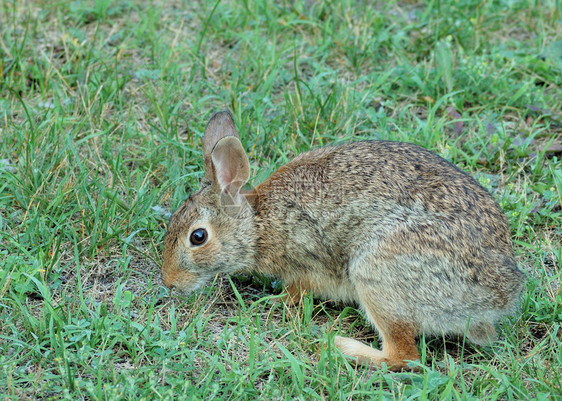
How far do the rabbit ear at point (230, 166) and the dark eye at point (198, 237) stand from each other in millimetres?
285

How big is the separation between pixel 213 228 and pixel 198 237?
0.12 meters

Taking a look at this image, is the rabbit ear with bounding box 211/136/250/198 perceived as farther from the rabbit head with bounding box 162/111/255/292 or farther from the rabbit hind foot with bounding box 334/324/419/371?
the rabbit hind foot with bounding box 334/324/419/371

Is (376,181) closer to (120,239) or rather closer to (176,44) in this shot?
(120,239)

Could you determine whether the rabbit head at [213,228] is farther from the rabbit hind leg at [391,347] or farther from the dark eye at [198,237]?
the rabbit hind leg at [391,347]

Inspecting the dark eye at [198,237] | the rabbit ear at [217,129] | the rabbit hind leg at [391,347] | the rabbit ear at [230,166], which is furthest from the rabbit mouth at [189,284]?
the rabbit hind leg at [391,347]

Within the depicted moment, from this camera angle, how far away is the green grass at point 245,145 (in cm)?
419

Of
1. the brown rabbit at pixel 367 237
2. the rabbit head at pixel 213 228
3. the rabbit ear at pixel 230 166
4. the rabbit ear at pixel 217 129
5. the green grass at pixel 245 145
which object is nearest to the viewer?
the green grass at pixel 245 145

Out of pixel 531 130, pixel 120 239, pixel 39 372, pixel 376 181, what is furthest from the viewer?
pixel 531 130

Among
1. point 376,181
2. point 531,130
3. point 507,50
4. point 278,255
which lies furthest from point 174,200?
point 507,50

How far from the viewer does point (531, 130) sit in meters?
6.20

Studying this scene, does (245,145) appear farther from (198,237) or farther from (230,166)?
(198,237)

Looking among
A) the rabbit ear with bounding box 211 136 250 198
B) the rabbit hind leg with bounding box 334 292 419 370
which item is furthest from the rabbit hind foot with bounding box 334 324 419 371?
the rabbit ear with bounding box 211 136 250 198

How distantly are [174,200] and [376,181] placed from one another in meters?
1.56

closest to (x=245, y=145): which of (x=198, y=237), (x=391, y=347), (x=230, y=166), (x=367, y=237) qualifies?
(x=230, y=166)
